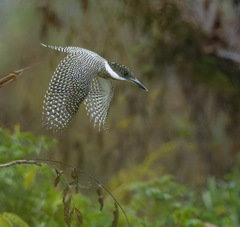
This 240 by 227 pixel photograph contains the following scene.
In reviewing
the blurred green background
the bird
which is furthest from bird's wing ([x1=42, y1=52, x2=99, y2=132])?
the blurred green background

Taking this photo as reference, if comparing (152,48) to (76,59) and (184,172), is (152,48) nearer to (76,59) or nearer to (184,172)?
(184,172)

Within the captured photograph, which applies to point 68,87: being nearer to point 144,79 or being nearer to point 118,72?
point 118,72

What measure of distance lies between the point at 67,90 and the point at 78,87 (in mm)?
45

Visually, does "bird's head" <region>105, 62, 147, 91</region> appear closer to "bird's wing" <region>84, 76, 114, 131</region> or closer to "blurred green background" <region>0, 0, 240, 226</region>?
"bird's wing" <region>84, 76, 114, 131</region>

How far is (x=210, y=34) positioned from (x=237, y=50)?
1.01 ft

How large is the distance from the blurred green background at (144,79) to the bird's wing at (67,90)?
3.00 meters

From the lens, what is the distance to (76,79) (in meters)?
1.76

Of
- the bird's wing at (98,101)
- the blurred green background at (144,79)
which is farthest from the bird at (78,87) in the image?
the blurred green background at (144,79)

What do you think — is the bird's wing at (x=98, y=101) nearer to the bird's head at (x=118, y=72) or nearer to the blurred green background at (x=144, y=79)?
the bird's head at (x=118, y=72)

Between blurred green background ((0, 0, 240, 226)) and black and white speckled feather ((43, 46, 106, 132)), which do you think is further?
blurred green background ((0, 0, 240, 226))

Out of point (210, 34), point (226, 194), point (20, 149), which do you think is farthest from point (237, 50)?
point (20, 149)

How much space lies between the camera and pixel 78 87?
69.1 inches

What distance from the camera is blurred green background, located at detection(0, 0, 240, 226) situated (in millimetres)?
5402

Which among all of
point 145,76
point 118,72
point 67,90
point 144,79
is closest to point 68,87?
point 67,90
